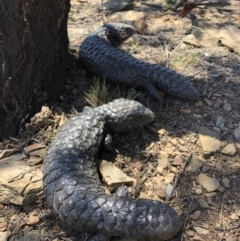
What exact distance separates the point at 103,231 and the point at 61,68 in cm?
194

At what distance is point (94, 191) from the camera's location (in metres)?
3.26

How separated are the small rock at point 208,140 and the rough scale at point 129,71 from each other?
0.42m

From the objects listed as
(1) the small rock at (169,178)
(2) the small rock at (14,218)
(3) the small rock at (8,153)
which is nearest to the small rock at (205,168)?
(1) the small rock at (169,178)

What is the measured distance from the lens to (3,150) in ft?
13.0

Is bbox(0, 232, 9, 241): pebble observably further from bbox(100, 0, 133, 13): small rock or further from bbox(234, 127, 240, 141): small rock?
bbox(100, 0, 133, 13): small rock

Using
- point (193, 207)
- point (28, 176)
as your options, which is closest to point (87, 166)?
point (28, 176)

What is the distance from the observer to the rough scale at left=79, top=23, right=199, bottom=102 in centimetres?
420

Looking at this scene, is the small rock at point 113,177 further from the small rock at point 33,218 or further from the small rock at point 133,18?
the small rock at point 133,18

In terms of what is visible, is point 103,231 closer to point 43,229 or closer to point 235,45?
point 43,229

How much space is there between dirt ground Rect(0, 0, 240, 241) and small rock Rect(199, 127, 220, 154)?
4cm

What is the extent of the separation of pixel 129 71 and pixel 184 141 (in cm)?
107

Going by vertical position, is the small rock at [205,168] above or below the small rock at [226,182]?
above

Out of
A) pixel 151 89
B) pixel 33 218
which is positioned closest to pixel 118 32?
pixel 151 89

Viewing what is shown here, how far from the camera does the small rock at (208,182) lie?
3.48 metres
